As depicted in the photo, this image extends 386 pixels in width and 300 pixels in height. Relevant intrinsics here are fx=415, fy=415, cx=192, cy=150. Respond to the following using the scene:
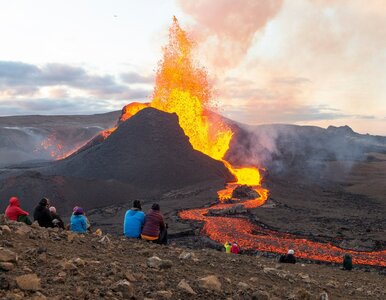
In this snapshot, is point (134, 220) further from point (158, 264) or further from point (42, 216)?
point (158, 264)

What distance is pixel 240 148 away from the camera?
62.8m

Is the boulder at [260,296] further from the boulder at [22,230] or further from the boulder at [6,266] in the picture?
the boulder at [22,230]

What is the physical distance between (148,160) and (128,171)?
104 inches

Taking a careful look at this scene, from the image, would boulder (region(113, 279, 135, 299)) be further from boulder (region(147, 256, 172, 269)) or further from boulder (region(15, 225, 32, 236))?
boulder (region(15, 225, 32, 236))

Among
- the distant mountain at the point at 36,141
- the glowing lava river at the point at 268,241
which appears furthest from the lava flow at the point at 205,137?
the distant mountain at the point at 36,141

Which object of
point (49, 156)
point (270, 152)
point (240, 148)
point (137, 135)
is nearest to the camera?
point (137, 135)

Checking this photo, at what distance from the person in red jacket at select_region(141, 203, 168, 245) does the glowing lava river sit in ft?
38.8

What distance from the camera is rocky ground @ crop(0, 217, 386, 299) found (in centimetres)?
486

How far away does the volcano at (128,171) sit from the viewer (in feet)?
122

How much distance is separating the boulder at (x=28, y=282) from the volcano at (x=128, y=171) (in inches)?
1269

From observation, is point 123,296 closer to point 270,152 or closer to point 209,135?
point 209,135

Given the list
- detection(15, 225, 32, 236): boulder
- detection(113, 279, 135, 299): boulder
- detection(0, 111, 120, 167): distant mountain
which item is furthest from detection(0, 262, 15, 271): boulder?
detection(0, 111, 120, 167): distant mountain

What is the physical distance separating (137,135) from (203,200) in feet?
46.2

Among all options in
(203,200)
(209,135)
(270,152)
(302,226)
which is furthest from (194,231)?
(270,152)
